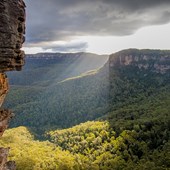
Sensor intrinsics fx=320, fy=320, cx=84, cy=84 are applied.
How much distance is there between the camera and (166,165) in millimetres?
89875

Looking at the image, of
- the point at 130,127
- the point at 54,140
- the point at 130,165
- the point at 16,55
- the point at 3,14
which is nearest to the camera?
the point at 3,14

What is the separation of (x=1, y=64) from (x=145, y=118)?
125786 millimetres

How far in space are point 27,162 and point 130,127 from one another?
178ft

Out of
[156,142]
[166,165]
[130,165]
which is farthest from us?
[156,142]

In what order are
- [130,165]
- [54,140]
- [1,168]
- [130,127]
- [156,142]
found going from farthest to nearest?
[54,140], [130,127], [156,142], [130,165], [1,168]

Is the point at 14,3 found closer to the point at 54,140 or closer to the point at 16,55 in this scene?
the point at 16,55

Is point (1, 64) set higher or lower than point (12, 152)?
higher

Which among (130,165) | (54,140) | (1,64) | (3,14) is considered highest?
(3,14)

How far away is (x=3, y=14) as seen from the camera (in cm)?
1786

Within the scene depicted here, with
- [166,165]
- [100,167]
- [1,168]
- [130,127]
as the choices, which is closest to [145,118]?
[130,127]

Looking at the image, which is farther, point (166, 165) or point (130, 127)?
point (130, 127)

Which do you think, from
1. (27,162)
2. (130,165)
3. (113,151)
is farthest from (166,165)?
(27,162)

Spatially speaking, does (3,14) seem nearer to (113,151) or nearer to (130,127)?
(113,151)

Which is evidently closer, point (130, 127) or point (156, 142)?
point (156, 142)
